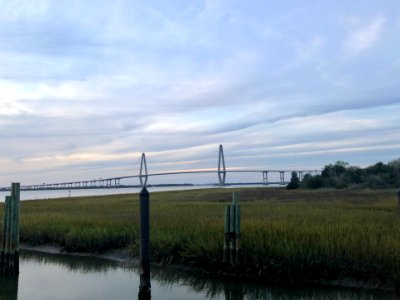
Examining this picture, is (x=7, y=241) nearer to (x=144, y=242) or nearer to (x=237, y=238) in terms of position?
(x=144, y=242)

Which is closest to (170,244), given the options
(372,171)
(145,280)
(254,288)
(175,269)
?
(175,269)

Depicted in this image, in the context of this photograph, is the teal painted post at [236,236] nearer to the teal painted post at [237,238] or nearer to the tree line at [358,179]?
the teal painted post at [237,238]

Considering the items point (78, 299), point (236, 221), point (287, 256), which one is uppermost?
point (236, 221)

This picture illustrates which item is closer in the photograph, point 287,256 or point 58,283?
point 287,256

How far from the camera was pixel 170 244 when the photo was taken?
12406mm

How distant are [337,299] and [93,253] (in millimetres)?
7662

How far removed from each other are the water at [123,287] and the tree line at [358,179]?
44729 mm

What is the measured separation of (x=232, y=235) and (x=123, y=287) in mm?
2470

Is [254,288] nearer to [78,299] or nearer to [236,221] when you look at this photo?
[236,221]

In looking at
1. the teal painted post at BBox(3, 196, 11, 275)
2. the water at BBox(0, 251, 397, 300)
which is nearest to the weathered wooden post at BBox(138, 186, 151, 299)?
the water at BBox(0, 251, 397, 300)

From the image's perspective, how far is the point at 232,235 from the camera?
1040 cm

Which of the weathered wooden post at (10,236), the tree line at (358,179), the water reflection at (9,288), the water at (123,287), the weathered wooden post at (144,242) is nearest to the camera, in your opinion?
the water at (123,287)

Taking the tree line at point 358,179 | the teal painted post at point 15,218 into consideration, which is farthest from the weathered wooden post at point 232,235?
the tree line at point 358,179

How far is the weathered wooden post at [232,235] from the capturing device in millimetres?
10422
